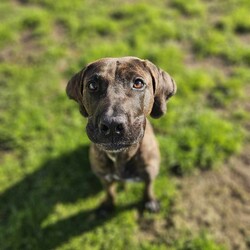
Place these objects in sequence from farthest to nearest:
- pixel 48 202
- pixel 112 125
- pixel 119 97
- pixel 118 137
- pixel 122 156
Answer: pixel 48 202
pixel 122 156
pixel 119 97
pixel 118 137
pixel 112 125

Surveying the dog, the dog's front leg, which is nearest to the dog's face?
the dog

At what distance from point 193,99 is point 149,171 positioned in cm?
241

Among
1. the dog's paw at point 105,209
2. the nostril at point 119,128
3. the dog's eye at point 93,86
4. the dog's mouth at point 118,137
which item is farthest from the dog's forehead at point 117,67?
the dog's paw at point 105,209

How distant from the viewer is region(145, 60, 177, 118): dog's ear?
13.7ft

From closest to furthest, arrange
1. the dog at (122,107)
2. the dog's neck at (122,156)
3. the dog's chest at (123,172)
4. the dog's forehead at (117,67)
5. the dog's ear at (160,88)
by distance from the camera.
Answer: the dog at (122,107), the dog's forehead at (117,67), the dog's ear at (160,88), the dog's neck at (122,156), the dog's chest at (123,172)

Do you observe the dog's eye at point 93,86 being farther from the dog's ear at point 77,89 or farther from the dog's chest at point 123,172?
the dog's chest at point 123,172

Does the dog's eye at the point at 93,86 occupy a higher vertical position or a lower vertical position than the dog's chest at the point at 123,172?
higher

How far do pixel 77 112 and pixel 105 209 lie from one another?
1.95 metres

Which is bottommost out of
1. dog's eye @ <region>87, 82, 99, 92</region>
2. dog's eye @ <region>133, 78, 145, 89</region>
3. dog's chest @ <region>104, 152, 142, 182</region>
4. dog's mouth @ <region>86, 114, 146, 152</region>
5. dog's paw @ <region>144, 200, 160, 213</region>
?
dog's paw @ <region>144, 200, 160, 213</region>

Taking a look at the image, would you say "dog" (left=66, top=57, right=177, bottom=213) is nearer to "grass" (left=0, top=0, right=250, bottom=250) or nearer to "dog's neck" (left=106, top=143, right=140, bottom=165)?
"dog's neck" (left=106, top=143, right=140, bottom=165)

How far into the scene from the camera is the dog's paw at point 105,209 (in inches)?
215

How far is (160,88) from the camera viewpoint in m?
4.28

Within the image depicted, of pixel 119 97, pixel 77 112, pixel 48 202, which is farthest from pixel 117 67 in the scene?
pixel 77 112

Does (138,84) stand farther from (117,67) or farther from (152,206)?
(152,206)
